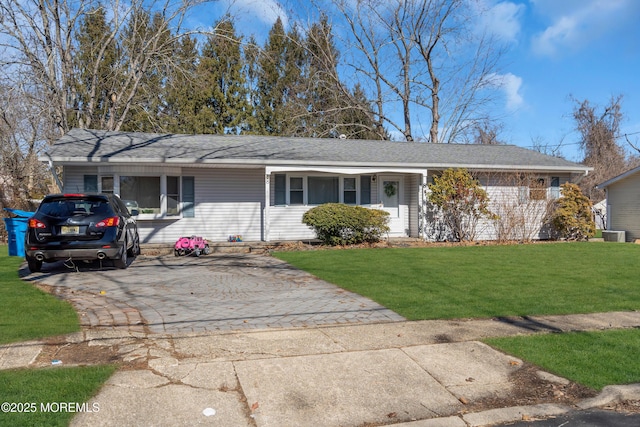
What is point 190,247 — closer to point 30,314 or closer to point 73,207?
point 73,207

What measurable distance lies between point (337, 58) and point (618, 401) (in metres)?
30.6

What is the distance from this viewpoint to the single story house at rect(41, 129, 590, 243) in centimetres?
1448

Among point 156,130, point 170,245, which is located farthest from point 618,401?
point 156,130

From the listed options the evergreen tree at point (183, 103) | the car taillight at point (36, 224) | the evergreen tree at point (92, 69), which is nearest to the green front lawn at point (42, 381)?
the car taillight at point (36, 224)

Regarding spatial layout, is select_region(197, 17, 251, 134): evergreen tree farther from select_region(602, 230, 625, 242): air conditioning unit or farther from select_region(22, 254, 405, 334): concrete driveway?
select_region(602, 230, 625, 242): air conditioning unit

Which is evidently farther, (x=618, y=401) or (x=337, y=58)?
(x=337, y=58)

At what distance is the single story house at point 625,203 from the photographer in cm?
1936

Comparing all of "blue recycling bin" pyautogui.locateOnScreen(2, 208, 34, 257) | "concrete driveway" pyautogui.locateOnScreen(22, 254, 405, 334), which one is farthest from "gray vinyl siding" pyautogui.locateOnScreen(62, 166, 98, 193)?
"concrete driveway" pyautogui.locateOnScreen(22, 254, 405, 334)

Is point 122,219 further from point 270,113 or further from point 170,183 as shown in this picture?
point 270,113

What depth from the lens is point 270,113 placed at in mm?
29781

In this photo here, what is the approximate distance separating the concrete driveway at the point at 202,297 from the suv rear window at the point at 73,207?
126cm

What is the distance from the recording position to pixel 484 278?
948 cm

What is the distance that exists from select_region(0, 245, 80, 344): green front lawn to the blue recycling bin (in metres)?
4.01

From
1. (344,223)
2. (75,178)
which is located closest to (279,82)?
(344,223)
